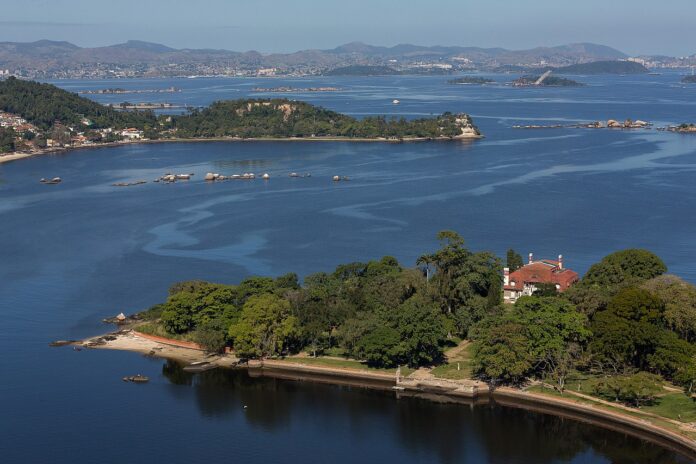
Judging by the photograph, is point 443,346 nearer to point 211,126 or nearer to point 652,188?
point 652,188

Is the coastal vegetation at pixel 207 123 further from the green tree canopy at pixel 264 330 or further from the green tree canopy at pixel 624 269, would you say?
the green tree canopy at pixel 264 330

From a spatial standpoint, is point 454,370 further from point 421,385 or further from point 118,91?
point 118,91

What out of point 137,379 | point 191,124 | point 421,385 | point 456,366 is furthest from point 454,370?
point 191,124

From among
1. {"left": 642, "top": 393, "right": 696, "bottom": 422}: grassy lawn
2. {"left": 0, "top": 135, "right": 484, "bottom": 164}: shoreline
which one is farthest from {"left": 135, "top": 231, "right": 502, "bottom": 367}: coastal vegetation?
{"left": 0, "top": 135, "right": 484, "bottom": 164}: shoreline

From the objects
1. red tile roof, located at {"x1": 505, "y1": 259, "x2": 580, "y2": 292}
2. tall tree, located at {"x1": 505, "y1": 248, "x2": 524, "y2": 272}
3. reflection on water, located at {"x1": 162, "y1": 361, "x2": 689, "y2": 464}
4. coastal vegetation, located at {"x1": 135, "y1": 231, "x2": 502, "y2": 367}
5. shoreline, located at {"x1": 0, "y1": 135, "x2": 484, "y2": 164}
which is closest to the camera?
reflection on water, located at {"x1": 162, "y1": 361, "x2": 689, "y2": 464}

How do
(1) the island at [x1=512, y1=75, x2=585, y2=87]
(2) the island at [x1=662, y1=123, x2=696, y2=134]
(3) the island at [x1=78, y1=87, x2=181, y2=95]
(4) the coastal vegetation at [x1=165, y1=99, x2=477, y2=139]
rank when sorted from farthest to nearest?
(1) the island at [x1=512, y1=75, x2=585, y2=87] → (3) the island at [x1=78, y1=87, x2=181, y2=95] → (4) the coastal vegetation at [x1=165, y1=99, x2=477, y2=139] → (2) the island at [x1=662, y1=123, x2=696, y2=134]

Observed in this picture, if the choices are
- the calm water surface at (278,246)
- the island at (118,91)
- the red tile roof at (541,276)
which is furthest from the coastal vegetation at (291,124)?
the island at (118,91)

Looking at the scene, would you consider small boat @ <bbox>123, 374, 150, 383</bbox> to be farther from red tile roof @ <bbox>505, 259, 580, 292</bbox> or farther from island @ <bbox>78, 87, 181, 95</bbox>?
island @ <bbox>78, 87, 181, 95</bbox>
